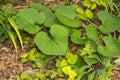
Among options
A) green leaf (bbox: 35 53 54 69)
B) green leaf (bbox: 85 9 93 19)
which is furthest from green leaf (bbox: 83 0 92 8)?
green leaf (bbox: 35 53 54 69)

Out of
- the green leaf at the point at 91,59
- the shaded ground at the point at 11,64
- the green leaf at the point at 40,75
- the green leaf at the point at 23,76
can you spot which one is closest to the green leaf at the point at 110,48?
the green leaf at the point at 91,59

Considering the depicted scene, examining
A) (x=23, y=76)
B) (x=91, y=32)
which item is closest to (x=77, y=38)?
(x=91, y=32)

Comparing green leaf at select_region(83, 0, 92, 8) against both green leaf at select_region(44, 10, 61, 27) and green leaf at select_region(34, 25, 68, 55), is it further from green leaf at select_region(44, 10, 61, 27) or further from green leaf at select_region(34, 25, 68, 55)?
green leaf at select_region(34, 25, 68, 55)

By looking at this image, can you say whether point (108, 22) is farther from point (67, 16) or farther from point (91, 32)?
point (67, 16)

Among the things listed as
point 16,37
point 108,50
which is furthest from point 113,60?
point 16,37

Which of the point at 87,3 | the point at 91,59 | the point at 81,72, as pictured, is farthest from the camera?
the point at 87,3

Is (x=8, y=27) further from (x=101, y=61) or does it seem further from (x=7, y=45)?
(x=101, y=61)
